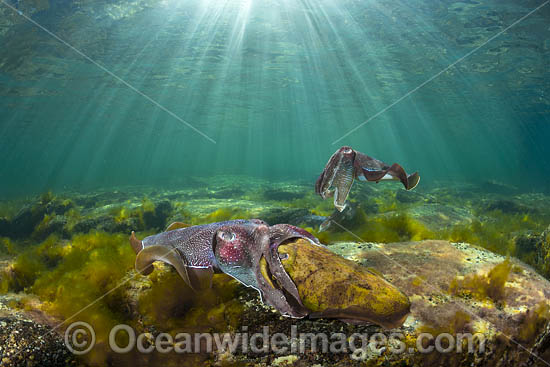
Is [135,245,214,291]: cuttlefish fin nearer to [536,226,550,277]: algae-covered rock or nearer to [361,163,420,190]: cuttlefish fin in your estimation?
[361,163,420,190]: cuttlefish fin

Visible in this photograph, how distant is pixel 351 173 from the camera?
110 inches

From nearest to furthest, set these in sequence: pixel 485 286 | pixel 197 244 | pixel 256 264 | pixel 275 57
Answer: pixel 256 264 → pixel 197 244 → pixel 485 286 → pixel 275 57

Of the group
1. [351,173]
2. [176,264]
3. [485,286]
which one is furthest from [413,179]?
[176,264]

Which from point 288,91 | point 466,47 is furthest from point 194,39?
point 466,47

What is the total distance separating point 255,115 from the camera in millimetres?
44406

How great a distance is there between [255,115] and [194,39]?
26285 mm

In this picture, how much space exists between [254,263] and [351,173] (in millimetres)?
1553

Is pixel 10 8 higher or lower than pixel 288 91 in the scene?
higher

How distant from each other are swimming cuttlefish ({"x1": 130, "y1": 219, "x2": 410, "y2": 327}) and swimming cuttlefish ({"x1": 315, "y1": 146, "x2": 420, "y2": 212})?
1.00m

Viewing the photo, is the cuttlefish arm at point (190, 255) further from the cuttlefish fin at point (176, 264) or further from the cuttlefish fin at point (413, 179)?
the cuttlefish fin at point (413, 179)

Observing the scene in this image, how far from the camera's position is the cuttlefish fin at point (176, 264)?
1.86 metres

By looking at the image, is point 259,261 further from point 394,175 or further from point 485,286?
point 485,286

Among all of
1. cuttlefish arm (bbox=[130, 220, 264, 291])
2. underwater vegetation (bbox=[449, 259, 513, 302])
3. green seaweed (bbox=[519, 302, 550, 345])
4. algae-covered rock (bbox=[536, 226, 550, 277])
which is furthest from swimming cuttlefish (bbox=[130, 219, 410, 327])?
algae-covered rock (bbox=[536, 226, 550, 277])

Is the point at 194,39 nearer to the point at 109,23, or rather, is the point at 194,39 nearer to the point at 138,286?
the point at 109,23
